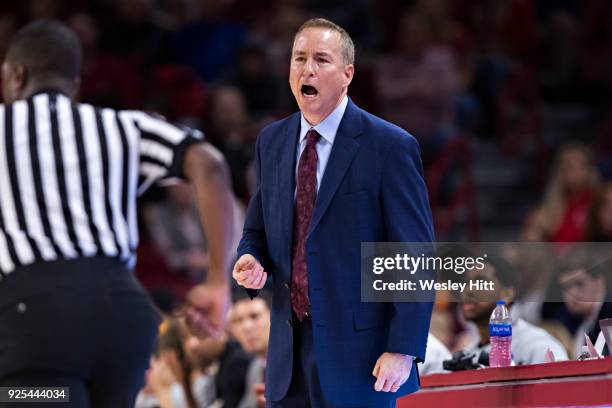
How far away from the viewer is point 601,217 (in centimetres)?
890

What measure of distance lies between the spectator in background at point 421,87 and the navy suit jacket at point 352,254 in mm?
6826

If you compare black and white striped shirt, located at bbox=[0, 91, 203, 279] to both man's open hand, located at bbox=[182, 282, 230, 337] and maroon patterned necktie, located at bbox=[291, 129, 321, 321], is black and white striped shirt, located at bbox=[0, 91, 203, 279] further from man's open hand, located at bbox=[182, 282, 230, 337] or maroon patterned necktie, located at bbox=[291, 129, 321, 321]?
maroon patterned necktie, located at bbox=[291, 129, 321, 321]

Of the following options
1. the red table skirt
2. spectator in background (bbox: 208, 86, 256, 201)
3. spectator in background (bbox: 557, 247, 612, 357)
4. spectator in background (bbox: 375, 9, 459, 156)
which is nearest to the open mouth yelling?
the red table skirt

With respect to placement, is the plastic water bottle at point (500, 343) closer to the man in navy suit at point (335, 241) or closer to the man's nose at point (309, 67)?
the man in navy suit at point (335, 241)

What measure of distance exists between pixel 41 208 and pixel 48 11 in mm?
8020

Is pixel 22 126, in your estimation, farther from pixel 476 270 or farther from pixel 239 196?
pixel 239 196

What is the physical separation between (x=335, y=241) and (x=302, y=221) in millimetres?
130

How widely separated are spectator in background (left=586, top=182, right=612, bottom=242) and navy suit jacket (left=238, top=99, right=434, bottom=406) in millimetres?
5429

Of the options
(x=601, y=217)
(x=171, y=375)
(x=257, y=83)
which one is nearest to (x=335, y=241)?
(x=171, y=375)

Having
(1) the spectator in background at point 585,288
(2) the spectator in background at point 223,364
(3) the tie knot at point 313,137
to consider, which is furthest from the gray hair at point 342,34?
(2) the spectator in background at point 223,364

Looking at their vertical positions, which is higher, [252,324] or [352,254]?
[252,324]

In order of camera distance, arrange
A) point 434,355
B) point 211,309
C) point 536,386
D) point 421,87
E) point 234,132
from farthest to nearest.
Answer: point 421,87, point 234,132, point 434,355, point 211,309, point 536,386

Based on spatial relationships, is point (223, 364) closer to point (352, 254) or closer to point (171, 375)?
point (171, 375)

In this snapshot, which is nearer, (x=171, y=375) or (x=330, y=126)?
(x=330, y=126)
